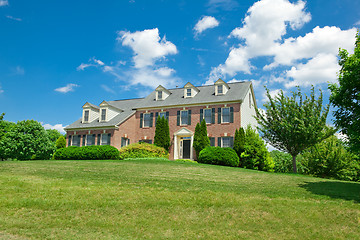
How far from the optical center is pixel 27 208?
8734 mm

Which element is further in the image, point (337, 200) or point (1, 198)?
point (337, 200)

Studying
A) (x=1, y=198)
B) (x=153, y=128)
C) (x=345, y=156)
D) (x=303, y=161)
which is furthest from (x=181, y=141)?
(x=1, y=198)

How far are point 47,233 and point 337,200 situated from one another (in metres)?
9.48

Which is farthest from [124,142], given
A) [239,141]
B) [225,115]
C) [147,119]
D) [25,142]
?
[239,141]

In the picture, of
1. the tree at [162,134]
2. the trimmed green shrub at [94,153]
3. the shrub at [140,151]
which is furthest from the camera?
the tree at [162,134]

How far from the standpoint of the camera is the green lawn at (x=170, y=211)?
23.9ft

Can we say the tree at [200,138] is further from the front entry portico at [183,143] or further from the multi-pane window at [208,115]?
the front entry portico at [183,143]

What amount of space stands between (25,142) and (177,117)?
47.6ft

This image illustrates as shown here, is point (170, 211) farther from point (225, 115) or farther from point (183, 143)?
point (183, 143)

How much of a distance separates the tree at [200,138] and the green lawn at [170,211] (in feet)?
45.7

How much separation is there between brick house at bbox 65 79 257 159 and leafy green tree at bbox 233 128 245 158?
88 centimetres

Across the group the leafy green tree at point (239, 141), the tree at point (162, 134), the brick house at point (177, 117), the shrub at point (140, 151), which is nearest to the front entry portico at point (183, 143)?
the brick house at point (177, 117)

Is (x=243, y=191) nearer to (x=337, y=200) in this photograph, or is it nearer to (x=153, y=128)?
(x=337, y=200)

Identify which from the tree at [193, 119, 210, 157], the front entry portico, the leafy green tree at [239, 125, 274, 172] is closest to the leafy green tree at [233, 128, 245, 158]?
the leafy green tree at [239, 125, 274, 172]
